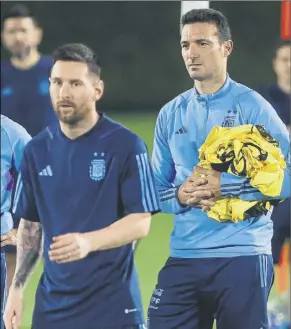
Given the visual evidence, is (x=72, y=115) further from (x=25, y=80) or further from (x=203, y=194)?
(x=25, y=80)

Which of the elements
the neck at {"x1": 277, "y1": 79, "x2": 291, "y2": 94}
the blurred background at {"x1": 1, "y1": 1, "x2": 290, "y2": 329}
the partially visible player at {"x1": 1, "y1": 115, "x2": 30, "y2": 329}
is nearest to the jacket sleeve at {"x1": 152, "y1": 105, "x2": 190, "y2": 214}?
the partially visible player at {"x1": 1, "y1": 115, "x2": 30, "y2": 329}

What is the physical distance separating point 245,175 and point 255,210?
166mm

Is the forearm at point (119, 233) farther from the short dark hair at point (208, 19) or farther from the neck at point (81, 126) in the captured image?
the short dark hair at point (208, 19)

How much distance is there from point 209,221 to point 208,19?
35.5 inches

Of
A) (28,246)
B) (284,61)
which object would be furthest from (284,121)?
(28,246)

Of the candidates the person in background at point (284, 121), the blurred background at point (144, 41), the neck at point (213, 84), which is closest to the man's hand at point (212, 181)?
the neck at point (213, 84)

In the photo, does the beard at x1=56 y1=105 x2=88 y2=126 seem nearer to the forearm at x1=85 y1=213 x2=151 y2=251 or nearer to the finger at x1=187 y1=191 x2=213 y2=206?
the forearm at x1=85 y1=213 x2=151 y2=251

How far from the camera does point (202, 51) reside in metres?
5.09

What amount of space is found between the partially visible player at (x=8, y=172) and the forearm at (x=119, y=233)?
0.94 m

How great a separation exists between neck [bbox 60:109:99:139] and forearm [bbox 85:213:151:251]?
39 cm

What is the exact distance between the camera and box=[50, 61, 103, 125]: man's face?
4469mm

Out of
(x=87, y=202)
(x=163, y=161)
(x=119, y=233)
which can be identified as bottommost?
(x=119, y=233)

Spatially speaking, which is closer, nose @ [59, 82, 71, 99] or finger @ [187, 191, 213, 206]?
nose @ [59, 82, 71, 99]

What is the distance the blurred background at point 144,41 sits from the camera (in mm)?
15953
